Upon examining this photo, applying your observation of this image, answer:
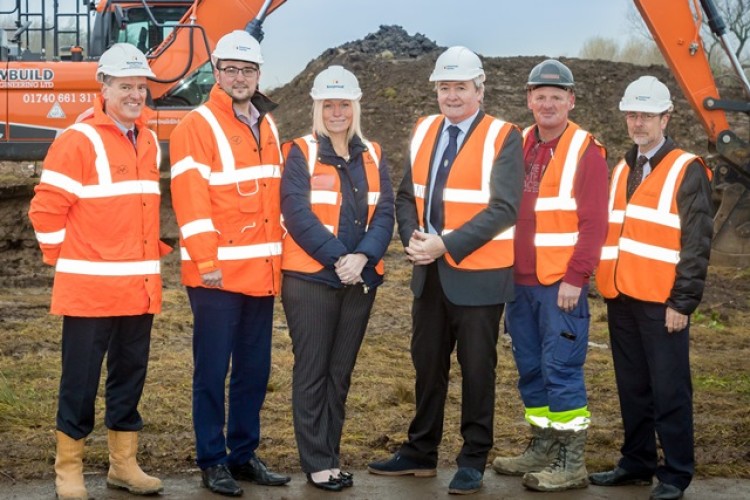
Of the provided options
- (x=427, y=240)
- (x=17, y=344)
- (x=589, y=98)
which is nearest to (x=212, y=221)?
(x=427, y=240)

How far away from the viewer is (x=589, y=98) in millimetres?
26938

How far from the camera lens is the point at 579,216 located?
5.98 m

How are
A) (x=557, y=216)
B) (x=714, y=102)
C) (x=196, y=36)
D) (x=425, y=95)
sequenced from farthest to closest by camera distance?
1. (x=425, y=95)
2. (x=196, y=36)
3. (x=714, y=102)
4. (x=557, y=216)

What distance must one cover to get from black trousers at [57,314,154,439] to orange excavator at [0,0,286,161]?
8291 millimetres

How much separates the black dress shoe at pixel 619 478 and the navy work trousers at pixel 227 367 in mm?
1858

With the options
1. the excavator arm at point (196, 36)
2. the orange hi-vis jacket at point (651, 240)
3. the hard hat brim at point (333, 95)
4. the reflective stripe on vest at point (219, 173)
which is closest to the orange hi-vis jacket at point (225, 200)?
the reflective stripe on vest at point (219, 173)

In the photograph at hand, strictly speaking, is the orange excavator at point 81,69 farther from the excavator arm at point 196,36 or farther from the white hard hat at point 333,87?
the white hard hat at point 333,87

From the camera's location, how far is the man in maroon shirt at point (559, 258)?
596 cm

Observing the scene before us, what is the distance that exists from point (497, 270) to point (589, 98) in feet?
71.5

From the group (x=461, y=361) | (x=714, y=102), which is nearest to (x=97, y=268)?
(x=461, y=361)

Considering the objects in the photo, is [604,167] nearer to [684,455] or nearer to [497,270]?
[497,270]

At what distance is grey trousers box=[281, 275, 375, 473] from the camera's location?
5891mm

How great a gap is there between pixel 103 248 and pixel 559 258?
2328mm

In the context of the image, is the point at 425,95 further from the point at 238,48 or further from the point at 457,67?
the point at 238,48
